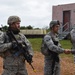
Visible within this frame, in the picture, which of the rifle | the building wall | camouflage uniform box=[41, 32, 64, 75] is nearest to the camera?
the rifle

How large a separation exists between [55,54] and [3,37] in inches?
48.9

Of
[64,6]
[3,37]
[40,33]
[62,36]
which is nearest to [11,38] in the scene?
[3,37]

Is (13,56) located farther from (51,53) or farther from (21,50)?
(51,53)

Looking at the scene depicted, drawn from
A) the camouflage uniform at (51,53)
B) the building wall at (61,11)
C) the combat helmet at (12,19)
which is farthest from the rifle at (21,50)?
the building wall at (61,11)

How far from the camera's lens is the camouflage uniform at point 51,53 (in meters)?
6.92

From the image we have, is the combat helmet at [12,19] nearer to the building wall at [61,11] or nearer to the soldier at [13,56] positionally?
the soldier at [13,56]

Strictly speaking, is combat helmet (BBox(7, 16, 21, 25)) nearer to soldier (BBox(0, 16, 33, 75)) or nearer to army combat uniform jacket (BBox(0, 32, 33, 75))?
soldier (BBox(0, 16, 33, 75))

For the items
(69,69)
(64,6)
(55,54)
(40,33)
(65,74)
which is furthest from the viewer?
(40,33)

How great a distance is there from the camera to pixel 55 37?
7.07 m

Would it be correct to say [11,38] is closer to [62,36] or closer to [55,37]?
[55,37]

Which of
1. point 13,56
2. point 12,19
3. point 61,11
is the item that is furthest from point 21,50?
point 61,11

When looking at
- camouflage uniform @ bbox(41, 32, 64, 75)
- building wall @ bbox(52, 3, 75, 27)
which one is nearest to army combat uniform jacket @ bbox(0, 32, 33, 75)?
camouflage uniform @ bbox(41, 32, 64, 75)

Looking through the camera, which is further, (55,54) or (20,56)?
(55,54)

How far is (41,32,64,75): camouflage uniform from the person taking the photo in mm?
6918
